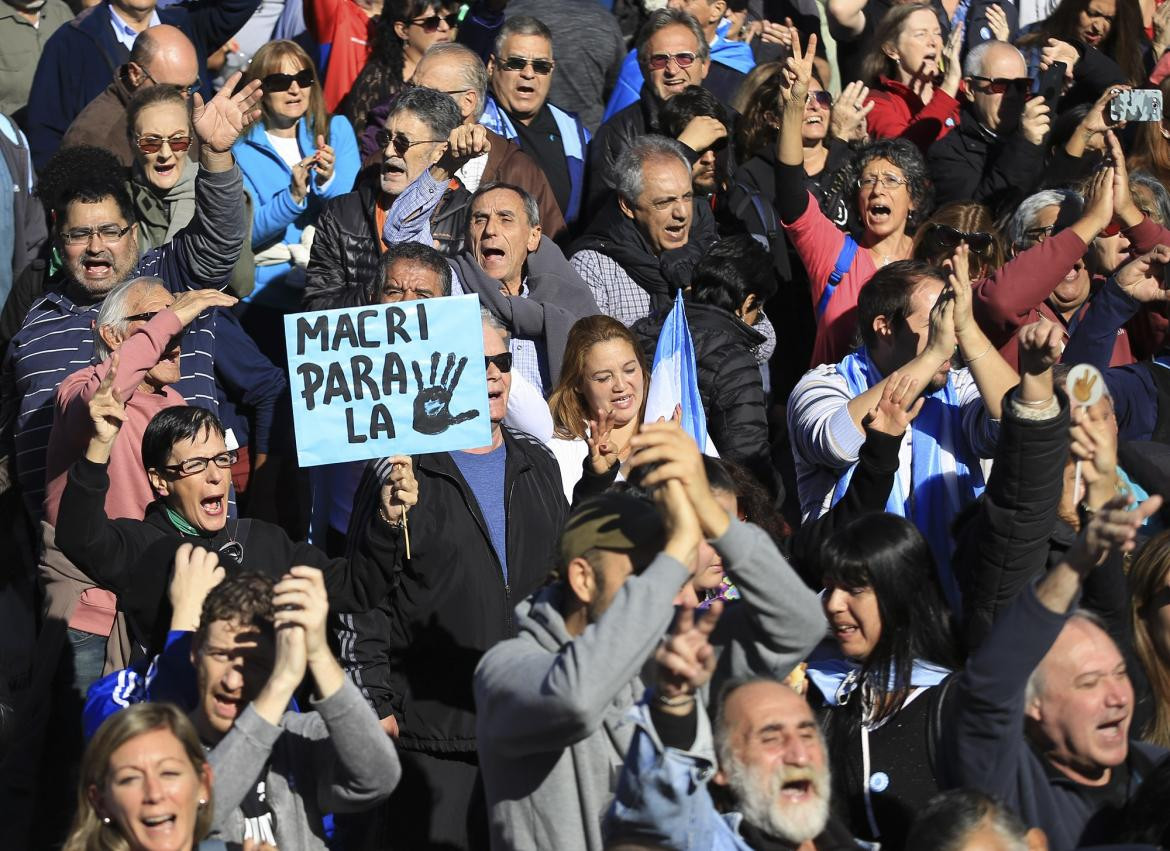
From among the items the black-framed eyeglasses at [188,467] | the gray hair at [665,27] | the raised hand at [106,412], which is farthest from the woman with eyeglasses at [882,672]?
the gray hair at [665,27]

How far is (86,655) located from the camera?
20.3 feet

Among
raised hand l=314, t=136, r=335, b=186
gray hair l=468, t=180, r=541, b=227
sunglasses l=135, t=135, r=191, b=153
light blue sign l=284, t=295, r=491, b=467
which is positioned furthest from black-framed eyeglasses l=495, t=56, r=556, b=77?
light blue sign l=284, t=295, r=491, b=467

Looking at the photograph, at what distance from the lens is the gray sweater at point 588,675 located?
3912 mm

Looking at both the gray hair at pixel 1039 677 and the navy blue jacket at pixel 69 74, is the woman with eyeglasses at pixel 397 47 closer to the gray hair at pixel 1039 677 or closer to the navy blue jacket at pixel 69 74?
the navy blue jacket at pixel 69 74

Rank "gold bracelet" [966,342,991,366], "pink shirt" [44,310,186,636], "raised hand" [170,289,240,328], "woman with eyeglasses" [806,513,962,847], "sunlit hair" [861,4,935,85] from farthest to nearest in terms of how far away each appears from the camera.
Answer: "sunlit hair" [861,4,935,85] → "raised hand" [170,289,240,328] → "pink shirt" [44,310,186,636] → "gold bracelet" [966,342,991,366] → "woman with eyeglasses" [806,513,962,847]

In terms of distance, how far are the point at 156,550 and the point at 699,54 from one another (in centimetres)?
435

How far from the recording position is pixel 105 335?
6.54m

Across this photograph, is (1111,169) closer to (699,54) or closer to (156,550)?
(699,54)

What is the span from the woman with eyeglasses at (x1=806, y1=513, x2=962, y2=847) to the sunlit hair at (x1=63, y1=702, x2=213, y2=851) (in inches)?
60.3

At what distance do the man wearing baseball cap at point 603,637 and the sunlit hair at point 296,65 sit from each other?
470cm

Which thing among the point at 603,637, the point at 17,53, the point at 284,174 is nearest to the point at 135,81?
the point at 284,174

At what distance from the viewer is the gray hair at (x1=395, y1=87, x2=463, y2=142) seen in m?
7.56

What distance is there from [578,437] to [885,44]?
392cm

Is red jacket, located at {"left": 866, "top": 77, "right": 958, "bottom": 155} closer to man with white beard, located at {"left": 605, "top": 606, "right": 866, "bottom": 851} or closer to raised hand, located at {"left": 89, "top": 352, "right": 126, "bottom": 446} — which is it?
raised hand, located at {"left": 89, "top": 352, "right": 126, "bottom": 446}
